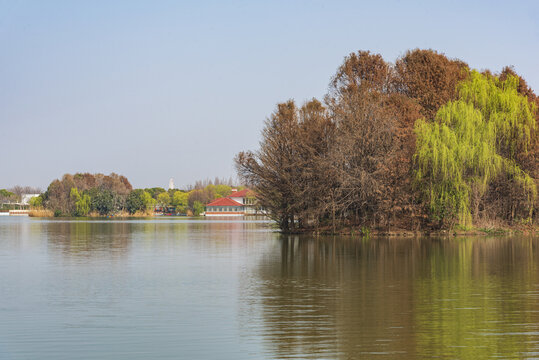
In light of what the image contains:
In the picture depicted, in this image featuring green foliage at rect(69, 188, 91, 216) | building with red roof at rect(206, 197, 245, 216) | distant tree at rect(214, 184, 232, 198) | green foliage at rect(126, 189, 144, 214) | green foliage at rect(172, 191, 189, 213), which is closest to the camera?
green foliage at rect(69, 188, 91, 216)

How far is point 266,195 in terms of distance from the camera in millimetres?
46250

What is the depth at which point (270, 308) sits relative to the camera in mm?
13344

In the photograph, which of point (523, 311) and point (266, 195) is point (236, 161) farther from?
point (523, 311)

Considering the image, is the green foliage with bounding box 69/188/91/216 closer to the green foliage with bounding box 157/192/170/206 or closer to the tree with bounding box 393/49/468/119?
the green foliage with bounding box 157/192/170/206

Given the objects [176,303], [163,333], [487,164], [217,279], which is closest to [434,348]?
[163,333]

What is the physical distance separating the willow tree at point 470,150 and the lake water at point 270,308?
578 inches

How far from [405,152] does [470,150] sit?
4.24 metres

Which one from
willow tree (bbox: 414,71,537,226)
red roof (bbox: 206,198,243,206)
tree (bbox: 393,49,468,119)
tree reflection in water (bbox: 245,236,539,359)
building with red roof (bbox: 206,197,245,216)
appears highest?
tree (bbox: 393,49,468,119)

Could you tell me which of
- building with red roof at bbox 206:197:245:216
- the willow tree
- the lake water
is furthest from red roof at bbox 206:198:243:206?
the lake water

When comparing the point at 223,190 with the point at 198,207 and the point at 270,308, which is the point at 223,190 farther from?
the point at 270,308

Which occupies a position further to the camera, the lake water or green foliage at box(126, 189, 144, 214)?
green foliage at box(126, 189, 144, 214)

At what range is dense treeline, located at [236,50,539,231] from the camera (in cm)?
3988

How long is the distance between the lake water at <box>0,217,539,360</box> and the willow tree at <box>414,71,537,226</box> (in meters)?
14.7

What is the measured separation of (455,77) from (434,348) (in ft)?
132
